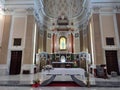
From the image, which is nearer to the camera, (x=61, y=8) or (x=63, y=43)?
(x=63, y=43)

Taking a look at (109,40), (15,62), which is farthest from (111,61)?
(15,62)

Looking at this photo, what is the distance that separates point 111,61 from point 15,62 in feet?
29.5

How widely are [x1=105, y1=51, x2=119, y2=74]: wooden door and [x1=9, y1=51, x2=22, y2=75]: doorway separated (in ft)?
27.0

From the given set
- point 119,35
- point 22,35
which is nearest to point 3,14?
point 22,35

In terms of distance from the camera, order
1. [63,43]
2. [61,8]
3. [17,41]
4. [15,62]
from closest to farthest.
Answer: [15,62] < [17,41] < [63,43] < [61,8]

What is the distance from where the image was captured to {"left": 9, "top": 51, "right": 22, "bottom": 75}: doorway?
1091cm

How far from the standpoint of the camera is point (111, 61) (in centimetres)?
1076

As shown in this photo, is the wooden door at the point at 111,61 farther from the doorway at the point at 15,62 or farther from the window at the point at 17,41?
the window at the point at 17,41

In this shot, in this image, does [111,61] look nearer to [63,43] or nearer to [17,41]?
[63,43]

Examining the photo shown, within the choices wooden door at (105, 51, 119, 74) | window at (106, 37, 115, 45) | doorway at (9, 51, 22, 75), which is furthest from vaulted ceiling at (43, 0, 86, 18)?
wooden door at (105, 51, 119, 74)

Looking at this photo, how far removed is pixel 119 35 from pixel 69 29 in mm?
8070

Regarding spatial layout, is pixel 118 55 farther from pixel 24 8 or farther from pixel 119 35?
pixel 24 8

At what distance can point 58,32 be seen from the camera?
1789 cm

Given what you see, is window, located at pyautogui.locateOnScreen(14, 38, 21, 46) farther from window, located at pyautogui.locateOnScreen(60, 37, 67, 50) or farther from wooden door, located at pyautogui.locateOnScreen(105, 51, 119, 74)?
wooden door, located at pyautogui.locateOnScreen(105, 51, 119, 74)
